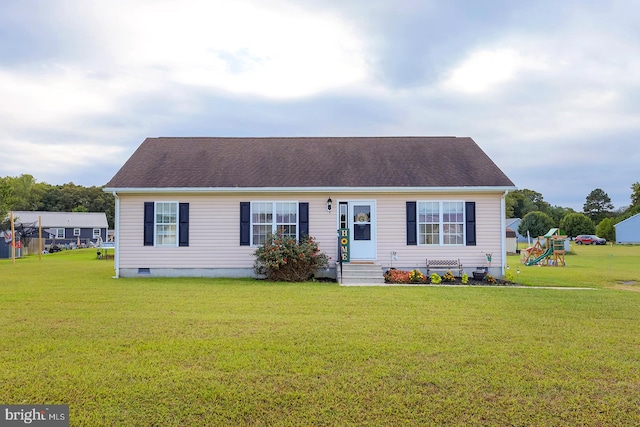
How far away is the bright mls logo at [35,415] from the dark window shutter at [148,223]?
408 inches

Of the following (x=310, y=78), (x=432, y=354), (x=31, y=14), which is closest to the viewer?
(x=432, y=354)

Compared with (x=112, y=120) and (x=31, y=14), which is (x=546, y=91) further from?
(x=112, y=120)

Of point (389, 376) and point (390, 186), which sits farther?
point (390, 186)

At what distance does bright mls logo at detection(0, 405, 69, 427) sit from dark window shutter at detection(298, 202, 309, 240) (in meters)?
10.2

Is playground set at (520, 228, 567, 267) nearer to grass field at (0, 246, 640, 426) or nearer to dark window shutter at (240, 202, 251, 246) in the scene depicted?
grass field at (0, 246, 640, 426)

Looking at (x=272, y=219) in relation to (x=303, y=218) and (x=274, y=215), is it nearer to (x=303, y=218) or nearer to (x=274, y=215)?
(x=274, y=215)

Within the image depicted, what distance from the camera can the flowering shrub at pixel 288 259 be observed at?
12.8 m

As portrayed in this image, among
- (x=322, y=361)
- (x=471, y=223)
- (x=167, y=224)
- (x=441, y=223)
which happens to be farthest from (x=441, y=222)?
(x=322, y=361)

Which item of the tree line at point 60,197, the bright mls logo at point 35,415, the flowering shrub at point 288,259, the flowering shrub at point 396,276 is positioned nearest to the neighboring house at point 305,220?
the flowering shrub at point 396,276

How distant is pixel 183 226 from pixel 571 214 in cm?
5777

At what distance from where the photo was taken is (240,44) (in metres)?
14.4

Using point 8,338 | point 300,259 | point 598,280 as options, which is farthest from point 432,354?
point 598,280

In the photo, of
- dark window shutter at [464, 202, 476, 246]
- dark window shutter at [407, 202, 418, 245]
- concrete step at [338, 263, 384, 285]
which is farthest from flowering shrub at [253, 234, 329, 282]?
dark window shutter at [464, 202, 476, 246]

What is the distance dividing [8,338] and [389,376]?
209 inches
